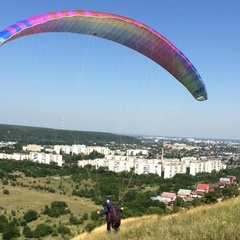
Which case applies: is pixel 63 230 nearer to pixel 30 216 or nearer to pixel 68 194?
pixel 30 216

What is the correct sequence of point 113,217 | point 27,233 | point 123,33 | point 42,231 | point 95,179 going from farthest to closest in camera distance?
point 95,179
point 27,233
point 42,231
point 123,33
point 113,217

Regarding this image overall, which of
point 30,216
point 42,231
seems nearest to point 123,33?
point 42,231

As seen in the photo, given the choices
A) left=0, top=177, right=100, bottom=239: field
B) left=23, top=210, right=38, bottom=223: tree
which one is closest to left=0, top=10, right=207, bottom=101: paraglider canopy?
left=0, top=177, right=100, bottom=239: field

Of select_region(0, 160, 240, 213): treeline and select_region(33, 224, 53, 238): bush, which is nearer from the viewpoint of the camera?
select_region(33, 224, 53, 238): bush

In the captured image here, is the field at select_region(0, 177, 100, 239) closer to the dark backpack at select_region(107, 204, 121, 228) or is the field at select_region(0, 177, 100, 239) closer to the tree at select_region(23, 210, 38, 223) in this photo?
the tree at select_region(23, 210, 38, 223)

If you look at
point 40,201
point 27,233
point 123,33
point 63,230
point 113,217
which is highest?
point 123,33

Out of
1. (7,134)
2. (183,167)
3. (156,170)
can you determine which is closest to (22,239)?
(156,170)

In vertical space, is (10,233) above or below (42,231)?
below

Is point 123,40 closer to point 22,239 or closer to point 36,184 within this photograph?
point 22,239

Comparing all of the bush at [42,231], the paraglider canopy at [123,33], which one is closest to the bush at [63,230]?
the bush at [42,231]
